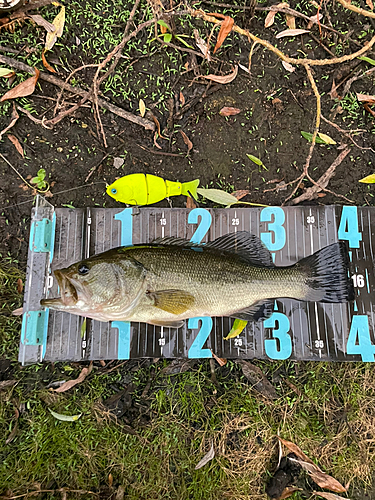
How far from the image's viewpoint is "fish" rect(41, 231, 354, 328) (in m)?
2.71

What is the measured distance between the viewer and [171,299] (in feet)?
9.05

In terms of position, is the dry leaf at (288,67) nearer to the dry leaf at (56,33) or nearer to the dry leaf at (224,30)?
the dry leaf at (224,30)

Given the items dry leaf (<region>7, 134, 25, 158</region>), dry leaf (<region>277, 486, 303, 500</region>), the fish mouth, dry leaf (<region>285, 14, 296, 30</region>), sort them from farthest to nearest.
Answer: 1. dry leaf (<region>285, 14, 296, 30</region>)
2. dry leaf (<region>7, 134, 25, 158</region>)
3. dry leaf (<region>277, 486, 303, 500</region>)
4. the fish mouth

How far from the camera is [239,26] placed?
11.9ft

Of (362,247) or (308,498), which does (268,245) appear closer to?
(362,247)

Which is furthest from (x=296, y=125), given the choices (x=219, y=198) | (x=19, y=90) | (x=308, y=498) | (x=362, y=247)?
(x=308, y=498)

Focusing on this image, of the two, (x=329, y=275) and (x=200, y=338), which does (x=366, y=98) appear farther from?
(x=200, y=338)

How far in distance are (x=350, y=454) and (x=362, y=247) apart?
→ 217 cm

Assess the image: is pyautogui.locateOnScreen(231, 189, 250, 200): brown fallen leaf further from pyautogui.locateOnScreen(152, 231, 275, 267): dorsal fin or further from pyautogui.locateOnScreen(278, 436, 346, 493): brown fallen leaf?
pyautogui.locateOnScreen(278, 436, 346, 493): brown fallen leaf

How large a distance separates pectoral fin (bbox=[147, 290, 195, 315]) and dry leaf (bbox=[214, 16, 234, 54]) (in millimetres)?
2839

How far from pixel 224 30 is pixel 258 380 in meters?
3.87

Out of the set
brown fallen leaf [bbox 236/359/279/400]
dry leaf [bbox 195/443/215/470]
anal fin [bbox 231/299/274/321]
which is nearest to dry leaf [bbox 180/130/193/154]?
anal fin [bbox 231/299/274/321]

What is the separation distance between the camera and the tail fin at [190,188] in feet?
11.3

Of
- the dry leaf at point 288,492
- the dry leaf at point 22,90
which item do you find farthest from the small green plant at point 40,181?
the dry leaf at point 288,492
